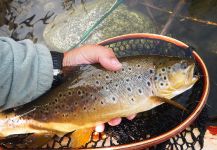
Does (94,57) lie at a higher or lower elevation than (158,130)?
higher

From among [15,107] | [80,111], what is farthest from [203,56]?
[15,107]

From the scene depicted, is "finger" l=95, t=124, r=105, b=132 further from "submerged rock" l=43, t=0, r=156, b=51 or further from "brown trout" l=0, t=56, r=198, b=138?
"submerged rock" l=43, t=0, r=156, b=51

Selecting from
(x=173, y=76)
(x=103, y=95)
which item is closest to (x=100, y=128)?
(x=103, y=95)

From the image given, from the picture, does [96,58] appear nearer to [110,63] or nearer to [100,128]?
[110,63]

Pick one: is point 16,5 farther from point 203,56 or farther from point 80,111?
point 80,111

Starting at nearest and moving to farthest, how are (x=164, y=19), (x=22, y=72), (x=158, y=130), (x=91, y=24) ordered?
(x=22, y=72) < (x=158, y=130) < (x=164, y=19) < (x=91, y=24)

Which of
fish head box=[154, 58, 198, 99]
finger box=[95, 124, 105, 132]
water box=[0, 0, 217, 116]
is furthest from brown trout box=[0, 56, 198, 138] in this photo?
water box=[0, 0, 217, 116]
